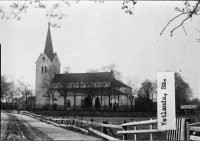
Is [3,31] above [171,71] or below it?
above

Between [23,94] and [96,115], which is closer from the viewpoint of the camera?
[23,94]

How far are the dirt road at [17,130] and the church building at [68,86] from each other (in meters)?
0.63

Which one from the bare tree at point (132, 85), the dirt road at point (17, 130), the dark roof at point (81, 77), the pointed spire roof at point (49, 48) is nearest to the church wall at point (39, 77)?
the pointed spire roof at point (49, 48)

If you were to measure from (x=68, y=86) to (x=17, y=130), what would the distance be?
4.48 feet

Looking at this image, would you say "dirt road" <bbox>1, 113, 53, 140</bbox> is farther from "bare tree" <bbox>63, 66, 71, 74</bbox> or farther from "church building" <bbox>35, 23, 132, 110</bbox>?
"bare tree" <bbox>63, 66, 71, 74</bbox>

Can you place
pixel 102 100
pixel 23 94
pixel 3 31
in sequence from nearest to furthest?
pixel 3 31
pixel 23 94
pixel 102 100

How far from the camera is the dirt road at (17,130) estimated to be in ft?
17.0

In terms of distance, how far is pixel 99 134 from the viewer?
6465 millimetres

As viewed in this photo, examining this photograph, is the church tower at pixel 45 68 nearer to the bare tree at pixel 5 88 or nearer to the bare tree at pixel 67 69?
the bare tree at pixel 67 69

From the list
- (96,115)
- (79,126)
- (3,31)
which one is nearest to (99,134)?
(96,115)

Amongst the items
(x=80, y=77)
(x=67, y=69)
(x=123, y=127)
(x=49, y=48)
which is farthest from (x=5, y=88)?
(x=123, y=127)

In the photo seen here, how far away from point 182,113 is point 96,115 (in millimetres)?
1968

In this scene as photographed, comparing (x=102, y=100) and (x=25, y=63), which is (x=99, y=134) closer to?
(x=102, y=100)

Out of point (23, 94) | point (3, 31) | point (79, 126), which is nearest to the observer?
point (3, 31)
